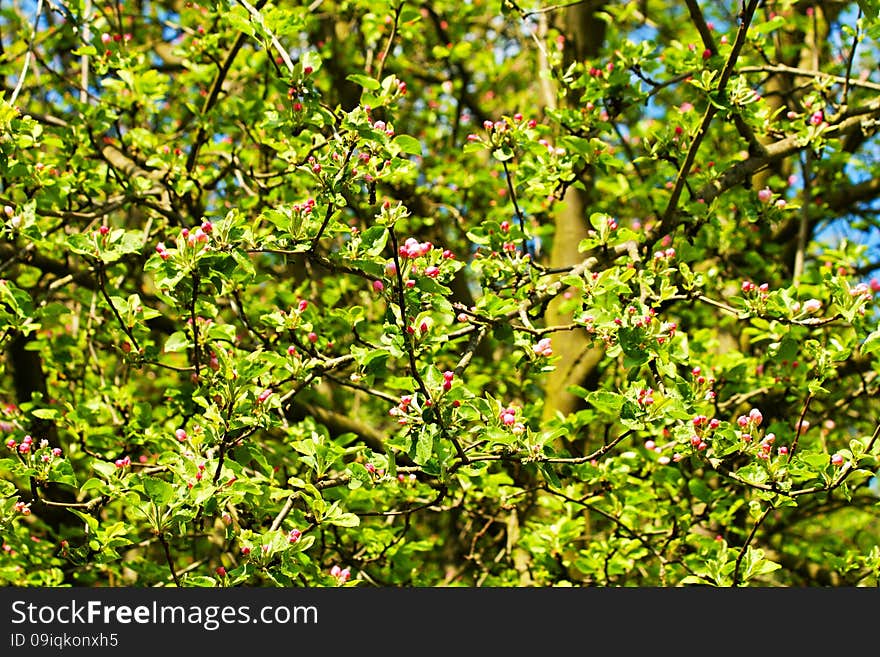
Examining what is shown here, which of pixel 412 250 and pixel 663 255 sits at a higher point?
pixel 663 255

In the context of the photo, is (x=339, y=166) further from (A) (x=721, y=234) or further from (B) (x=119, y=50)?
(A) (x=721, y=234)

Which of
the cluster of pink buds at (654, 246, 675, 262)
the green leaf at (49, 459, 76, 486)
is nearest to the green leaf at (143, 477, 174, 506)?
the green leaf at (49, 459, 76, 486)

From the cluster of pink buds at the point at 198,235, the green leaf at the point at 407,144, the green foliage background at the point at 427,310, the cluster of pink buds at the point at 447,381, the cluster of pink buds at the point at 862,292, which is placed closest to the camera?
the cluster of pink buds at the point at 447,381

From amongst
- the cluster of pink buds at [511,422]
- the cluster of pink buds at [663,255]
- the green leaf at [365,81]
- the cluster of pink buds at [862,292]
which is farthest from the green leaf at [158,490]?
the cluster of pink buds at [862,292]

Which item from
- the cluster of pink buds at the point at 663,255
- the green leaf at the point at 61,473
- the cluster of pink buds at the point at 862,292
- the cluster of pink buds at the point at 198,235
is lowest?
the green leaf at the point at 61,473

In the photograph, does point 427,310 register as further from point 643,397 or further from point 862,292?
point 862,292

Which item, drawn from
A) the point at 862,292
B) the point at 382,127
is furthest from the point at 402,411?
the point at 862,292

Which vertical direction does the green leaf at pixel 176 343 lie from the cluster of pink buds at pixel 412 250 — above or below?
above

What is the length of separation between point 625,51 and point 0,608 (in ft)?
10.7

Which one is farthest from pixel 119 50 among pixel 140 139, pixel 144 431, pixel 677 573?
pixel 677 573

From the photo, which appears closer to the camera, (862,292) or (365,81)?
(365,81)

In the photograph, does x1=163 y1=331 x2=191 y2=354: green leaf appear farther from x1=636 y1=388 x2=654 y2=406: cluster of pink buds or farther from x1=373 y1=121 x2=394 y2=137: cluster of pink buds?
x1=636 y1=388 x2=654 y2=406: cluster of pink buds

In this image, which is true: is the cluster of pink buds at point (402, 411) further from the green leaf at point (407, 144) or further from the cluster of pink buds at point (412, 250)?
the green leaf at point (407, 144)

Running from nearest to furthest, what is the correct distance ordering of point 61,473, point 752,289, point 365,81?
point 365,81 < point 61,473 < point 752,289
